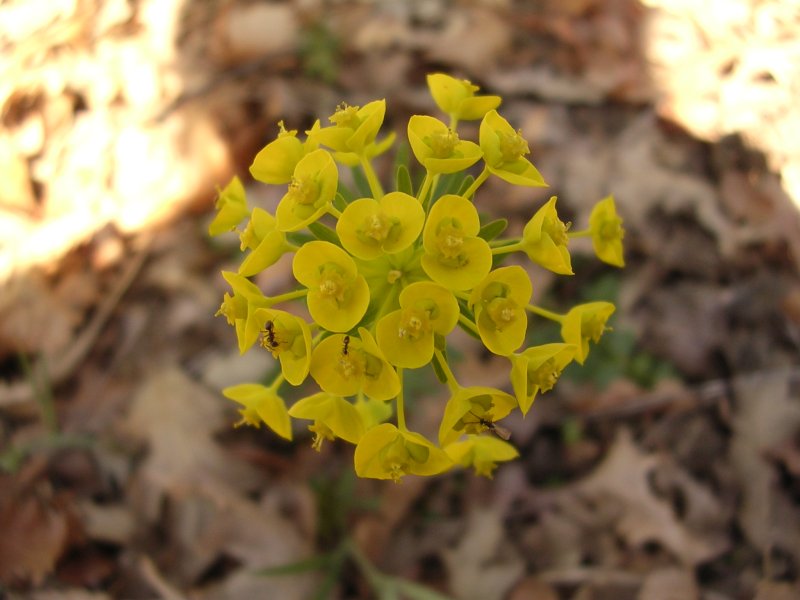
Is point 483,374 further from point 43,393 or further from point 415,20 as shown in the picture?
point 415,20

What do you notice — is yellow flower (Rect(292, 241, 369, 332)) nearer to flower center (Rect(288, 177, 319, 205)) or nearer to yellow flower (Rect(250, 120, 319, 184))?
flower center (Rect(288, 177, 319, 205))

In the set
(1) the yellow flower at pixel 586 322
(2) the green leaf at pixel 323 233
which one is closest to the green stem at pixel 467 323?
(1) the yellow flower at pixel 586 322

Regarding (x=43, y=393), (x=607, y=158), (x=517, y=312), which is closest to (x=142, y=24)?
(x=43, y=393)

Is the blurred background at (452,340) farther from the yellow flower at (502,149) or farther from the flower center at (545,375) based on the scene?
the yellow flower at (502,149)

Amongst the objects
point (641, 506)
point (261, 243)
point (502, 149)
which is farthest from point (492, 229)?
point (641, 506)

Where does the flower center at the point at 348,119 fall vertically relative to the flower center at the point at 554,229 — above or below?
above

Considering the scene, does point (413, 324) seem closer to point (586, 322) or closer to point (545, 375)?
point (545, 375)
